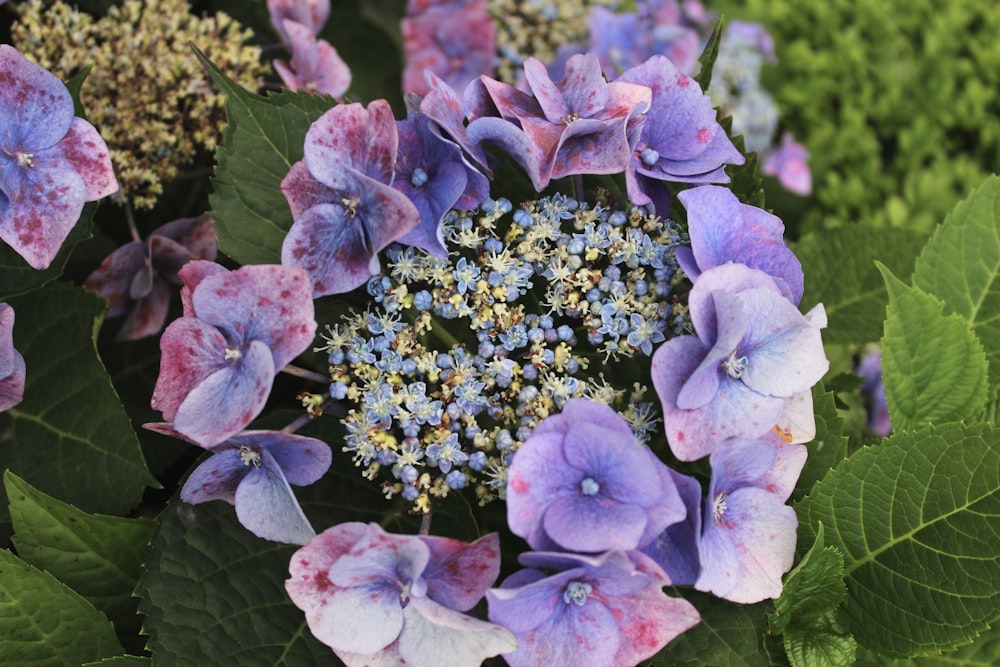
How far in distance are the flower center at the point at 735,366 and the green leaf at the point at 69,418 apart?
45cm

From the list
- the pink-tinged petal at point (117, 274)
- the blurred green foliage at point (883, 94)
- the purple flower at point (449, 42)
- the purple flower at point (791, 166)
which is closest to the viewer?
the pink-tinged petal at point (117, 274)

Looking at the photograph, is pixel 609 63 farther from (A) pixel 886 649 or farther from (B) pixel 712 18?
(A) pixel 886 649

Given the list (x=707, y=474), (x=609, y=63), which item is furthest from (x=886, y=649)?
(x=609, y=63)

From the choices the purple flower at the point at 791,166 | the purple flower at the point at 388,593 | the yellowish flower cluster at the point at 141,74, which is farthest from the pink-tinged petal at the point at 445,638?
the purple flower at the point at 791,166

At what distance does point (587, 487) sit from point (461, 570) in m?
0.09

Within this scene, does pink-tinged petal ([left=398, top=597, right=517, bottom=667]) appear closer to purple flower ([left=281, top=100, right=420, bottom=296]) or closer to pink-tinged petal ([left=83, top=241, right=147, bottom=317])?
purple flower ([left=281, top=100, right=420, bottom=296])

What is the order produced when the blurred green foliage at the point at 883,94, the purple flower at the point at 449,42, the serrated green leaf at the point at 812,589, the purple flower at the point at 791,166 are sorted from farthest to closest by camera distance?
the blurred green foliage at the point at 883,94 < the purple flower at the point at 791,166 < the purple flower at the point at 449,42 < the serrated green leaf at the point at 812,589

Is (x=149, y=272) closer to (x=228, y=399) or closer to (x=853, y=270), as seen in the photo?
(x=228, y=399)

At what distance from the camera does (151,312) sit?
0.91m

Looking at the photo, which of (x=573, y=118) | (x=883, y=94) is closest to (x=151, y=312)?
(x=573, y=118)

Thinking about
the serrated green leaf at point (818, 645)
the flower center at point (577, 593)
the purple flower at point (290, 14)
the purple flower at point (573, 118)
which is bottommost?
the serrated green leaf at point (818, 645)

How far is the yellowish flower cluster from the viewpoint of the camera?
0.92 m

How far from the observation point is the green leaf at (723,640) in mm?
617

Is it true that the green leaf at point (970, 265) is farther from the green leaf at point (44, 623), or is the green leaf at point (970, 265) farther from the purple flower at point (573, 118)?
the green leaf at point (44, 623)
